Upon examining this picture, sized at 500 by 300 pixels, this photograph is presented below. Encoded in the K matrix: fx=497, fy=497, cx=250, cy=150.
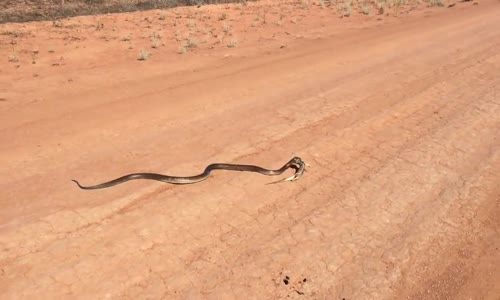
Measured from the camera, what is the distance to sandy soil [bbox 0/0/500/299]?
466cm

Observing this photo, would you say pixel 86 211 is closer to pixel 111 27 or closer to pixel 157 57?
pixel 157 57

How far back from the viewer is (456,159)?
707cm

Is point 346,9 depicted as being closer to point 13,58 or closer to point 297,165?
point 13,58

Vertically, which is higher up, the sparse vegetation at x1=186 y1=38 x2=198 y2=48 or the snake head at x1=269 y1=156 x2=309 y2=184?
the snake head at x1=269 y1=156 x2=309 y2=184

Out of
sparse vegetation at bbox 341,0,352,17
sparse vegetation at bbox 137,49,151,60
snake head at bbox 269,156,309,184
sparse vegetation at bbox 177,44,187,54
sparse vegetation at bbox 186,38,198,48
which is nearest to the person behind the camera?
snake head at bbox 269,156,309,184

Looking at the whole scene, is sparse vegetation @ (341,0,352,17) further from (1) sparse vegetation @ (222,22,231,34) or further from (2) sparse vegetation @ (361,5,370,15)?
(1) sparse vegetation @ (222,22,231,34)

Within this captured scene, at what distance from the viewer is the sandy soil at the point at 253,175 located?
4.66 metres

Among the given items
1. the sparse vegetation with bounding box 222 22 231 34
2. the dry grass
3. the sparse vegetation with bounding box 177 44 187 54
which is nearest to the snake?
the sparse vegetation with bounding box 177 44 187 54

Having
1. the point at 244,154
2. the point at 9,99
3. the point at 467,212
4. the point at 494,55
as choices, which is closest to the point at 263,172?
the point at 244,154

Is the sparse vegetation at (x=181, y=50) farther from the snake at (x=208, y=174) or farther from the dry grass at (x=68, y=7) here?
the snake at (x=208, y=174)

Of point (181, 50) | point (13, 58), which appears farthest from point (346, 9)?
point (13, 58)

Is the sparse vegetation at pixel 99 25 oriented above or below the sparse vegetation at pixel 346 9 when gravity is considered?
above

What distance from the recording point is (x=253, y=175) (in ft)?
21.5

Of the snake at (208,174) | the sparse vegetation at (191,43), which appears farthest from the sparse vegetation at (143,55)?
the snake at (208,174)
